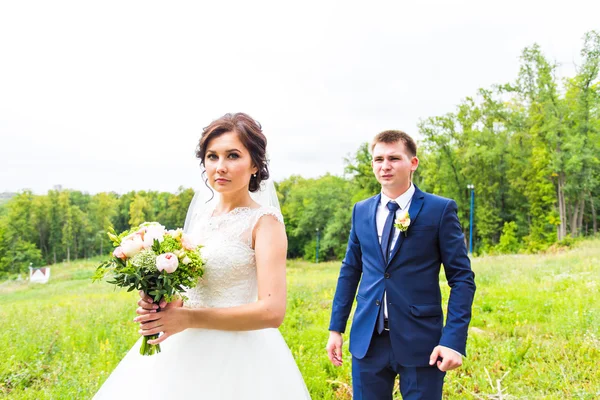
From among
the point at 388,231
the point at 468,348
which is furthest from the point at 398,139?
the point at 468,348

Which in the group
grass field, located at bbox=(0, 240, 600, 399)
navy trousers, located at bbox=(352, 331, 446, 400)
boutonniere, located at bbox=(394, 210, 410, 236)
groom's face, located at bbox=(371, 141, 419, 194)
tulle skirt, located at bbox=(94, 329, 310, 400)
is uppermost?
groom's face, located at bbox=(371, 141, 419, 194)

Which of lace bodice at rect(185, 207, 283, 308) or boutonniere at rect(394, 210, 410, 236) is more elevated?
boutonniere at rect(394, 210, 410, 236)

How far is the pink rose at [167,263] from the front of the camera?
223cm

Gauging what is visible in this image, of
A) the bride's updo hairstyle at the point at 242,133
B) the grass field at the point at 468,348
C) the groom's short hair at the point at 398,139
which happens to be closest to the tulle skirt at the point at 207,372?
the bride's updo hairstyle at the point at 242,133

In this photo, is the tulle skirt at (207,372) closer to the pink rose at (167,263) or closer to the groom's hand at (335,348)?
the groom's hand at (335,348)

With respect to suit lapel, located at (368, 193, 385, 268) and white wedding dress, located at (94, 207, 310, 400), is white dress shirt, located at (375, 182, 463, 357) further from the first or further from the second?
white wedding dress, located at (94, 207, 310, 400)

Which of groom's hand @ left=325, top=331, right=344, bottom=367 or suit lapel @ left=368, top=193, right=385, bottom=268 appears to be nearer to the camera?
suit lapel @ left=368, top=193, right=385, bottom=268

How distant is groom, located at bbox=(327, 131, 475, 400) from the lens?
2.87 meters

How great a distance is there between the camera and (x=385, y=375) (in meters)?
3.04

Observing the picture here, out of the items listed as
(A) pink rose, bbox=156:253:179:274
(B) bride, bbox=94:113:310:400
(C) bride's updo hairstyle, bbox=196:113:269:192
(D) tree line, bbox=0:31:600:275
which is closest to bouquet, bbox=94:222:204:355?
(A) pink rose, bbox=156:253:179:274

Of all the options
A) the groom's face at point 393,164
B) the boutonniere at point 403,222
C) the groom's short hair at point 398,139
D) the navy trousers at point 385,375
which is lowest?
the navy trousers at point 385,375

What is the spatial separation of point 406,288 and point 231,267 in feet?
4.00

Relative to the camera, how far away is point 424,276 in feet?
9.69

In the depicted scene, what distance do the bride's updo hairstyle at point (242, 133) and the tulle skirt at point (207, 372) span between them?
3.79ft
